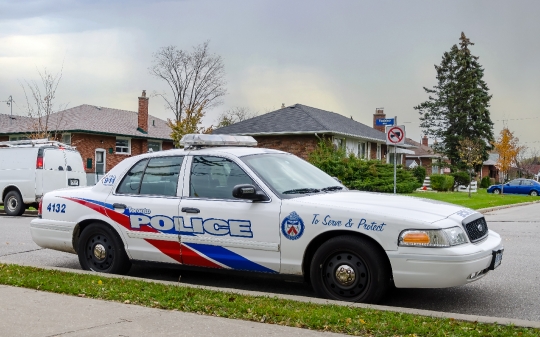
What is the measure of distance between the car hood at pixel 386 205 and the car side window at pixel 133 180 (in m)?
2.20

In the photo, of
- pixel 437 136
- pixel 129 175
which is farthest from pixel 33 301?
pixel 437 136

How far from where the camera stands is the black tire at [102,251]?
750cm

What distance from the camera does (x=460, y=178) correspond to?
48688 mm

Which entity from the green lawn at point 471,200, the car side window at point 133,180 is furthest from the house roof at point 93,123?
the car side window at point 133,180

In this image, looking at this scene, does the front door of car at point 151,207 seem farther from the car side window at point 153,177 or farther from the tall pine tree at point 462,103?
the tall pine tree at point 462,103

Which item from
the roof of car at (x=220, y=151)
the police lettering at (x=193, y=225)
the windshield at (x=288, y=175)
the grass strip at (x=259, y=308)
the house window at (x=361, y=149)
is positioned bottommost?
the grass strip at (x=259, y=308)

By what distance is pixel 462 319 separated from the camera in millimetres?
5133

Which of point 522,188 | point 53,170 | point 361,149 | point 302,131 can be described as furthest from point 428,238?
point 522,188

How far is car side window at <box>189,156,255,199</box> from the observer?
684 centimetres

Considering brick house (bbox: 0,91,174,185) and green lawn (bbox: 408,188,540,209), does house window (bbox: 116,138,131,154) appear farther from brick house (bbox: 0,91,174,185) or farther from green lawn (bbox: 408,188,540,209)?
green lawn (bbox: 408,188,540,209)

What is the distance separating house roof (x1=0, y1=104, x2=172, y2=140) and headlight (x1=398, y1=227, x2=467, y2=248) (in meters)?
36.6

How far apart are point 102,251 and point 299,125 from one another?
26.8 meters

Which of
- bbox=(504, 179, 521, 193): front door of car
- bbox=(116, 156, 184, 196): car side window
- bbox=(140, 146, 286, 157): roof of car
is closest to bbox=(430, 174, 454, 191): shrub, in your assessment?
bbox=(504, 179, 521, 193): front door of car

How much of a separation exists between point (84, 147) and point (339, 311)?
38.6 metres
